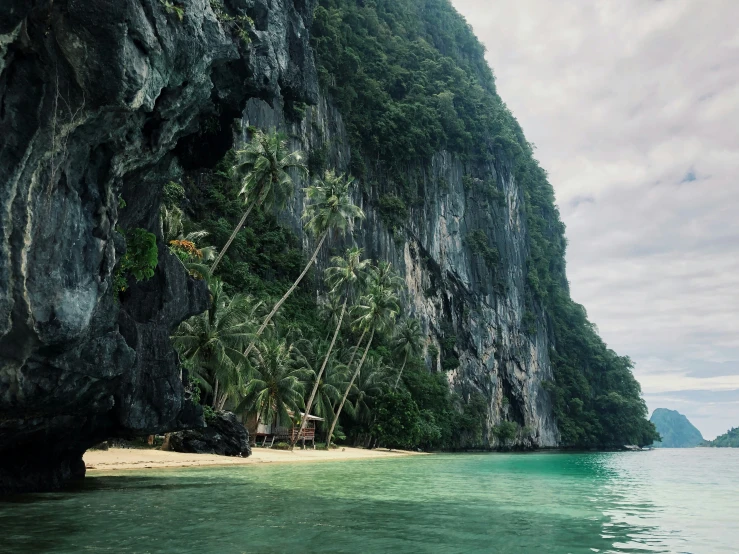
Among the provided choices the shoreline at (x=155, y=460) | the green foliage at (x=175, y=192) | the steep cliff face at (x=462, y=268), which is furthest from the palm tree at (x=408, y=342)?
the shoreline at (x=155, y=460)

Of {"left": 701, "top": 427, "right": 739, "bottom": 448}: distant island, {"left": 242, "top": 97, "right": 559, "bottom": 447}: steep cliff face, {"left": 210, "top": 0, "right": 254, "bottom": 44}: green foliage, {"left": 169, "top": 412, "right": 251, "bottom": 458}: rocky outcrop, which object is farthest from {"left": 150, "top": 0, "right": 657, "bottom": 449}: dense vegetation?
{"left": 701, "top": 427, "right": 739, "bottom": 448}: distant island

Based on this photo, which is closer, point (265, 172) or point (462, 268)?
point (265, 172)

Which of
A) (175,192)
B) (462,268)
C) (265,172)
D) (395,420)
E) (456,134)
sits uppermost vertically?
(456,134)

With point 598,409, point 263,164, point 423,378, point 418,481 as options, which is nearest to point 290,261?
point 423,378

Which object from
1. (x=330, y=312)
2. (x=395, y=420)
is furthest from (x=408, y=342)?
(x=395, y=420)

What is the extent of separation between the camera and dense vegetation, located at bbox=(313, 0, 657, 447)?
214 feet

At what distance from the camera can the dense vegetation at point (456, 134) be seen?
6538cm

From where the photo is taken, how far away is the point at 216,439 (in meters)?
26.8

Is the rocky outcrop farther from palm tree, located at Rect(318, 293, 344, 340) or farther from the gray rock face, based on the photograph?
palm tree, located at Rect(318, 293, 344, 340)

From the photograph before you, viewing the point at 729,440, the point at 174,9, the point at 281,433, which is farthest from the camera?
the point at 729,440

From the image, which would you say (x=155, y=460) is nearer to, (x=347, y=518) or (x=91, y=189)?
(x=347, y=518)

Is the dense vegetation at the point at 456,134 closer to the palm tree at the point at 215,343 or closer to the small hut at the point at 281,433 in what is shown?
the small hut at the point at 281,433

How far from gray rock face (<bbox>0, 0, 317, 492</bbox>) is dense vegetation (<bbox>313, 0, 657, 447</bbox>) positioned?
48.8 meters

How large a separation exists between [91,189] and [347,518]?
7148mm
